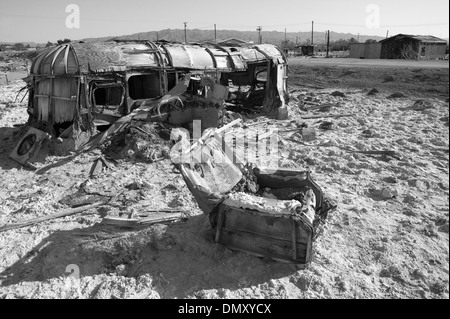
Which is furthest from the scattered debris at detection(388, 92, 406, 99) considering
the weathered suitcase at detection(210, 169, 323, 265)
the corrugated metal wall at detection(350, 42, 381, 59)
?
the corrugated metal wall at detection(350, 42, 381, 59)

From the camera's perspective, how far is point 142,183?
809cm

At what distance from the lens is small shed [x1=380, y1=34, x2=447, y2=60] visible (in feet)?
122

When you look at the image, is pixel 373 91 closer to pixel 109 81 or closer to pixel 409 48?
pixel 109 81

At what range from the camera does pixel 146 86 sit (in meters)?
13.0

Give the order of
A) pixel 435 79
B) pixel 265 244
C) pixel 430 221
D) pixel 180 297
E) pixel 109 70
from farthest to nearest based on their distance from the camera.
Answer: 1. pixel 435 79
2. pixel 109 70
3. pixel 430 221
4. pixel 265 244
5. pixel 180 297

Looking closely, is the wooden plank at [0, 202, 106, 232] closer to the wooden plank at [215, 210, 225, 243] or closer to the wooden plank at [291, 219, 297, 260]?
the wooden plank at [215, 210, 225, 243]

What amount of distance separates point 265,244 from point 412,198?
3.78 metres

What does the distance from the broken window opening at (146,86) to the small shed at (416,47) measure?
3359 centimetres

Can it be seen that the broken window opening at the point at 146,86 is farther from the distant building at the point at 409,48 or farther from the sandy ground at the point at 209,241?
the distant building at the point at 409,48

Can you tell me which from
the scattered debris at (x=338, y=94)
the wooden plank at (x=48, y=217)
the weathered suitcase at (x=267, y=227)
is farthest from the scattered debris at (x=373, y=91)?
the wooden plank at (x=48, y=217)

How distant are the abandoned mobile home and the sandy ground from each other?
1487 mm

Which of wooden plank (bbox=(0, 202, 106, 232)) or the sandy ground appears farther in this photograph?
wooden plank (bbox=(0, 202, 106, 232))

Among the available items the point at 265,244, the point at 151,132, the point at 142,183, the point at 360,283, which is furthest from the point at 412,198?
the point at 151,132

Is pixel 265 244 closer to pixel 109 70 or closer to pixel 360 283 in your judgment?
pixel 360 283
